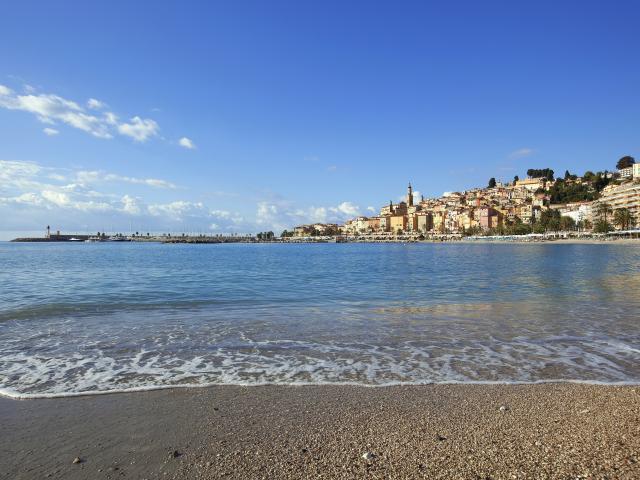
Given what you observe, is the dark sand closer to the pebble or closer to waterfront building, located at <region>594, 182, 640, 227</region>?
the pebble

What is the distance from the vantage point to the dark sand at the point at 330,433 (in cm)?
382

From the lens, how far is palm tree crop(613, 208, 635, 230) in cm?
11488

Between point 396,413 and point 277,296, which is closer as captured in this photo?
point 396,413

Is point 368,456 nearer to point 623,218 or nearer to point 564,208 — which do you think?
point 623,218

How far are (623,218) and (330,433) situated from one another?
448ft

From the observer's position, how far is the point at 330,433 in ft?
15.0

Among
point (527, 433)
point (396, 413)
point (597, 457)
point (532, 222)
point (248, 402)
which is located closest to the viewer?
point (597, 457)

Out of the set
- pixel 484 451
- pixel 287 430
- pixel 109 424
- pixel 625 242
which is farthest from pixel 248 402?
pixel 625 242

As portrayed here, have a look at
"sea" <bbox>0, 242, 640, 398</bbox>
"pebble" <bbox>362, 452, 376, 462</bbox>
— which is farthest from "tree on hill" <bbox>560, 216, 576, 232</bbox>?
"pebble" <bbox>362, 452, 376, 462</bbox>

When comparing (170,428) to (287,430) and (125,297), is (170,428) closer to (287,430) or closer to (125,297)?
(287,430)

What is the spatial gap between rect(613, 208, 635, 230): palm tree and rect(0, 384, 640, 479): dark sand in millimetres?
133274

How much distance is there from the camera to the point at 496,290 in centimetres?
1998

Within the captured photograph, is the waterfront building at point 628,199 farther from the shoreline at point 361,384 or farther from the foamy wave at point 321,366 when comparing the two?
the shoreline at point 361,384

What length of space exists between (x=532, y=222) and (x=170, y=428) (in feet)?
569
